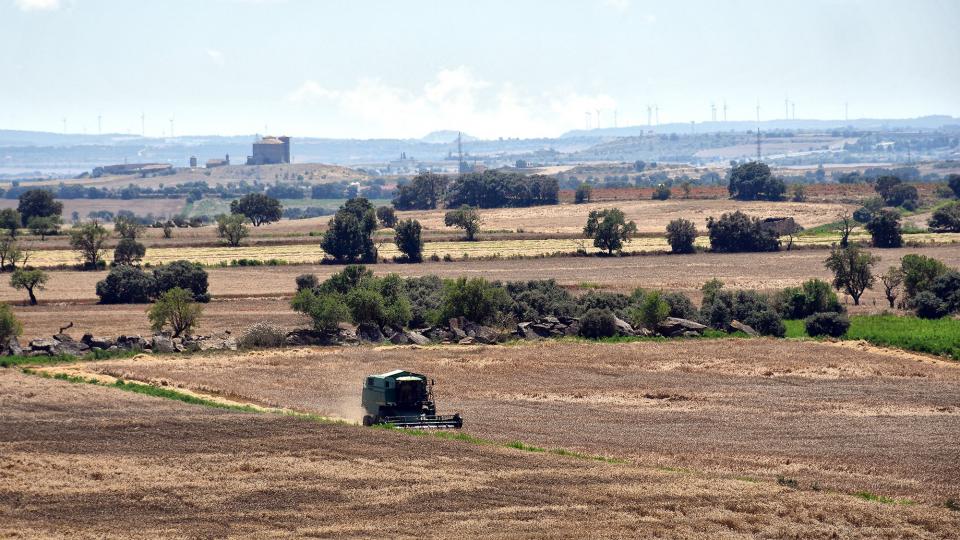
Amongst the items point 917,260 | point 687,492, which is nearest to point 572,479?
point 687,492

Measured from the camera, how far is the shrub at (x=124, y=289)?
3465 inches

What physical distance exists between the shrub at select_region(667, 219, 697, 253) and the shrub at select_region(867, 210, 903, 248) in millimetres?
16516

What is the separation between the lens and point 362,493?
34.3m

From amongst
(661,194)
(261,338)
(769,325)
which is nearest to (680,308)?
(769,325)

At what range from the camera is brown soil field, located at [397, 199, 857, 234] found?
15962cm

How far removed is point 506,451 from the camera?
39531 millimetres

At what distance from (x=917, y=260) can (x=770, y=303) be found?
36.7 feet

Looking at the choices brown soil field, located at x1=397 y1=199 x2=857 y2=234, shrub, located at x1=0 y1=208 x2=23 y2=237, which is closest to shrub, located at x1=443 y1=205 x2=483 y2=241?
brown soil field, located at x1=397 y1=199 x2=857 y2=234

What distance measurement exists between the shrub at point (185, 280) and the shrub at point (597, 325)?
2843 centimetres

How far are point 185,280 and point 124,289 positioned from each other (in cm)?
388

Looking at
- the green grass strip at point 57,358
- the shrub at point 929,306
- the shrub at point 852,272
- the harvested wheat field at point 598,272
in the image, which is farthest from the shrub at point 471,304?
the shrub at point 852,272

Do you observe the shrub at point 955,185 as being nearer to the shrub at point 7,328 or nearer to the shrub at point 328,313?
the shrub at point 328,313

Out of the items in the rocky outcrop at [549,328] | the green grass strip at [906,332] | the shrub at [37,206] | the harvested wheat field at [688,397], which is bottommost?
the harvested wheat field at [688,397]

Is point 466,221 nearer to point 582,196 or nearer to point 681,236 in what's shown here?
point 681,236
